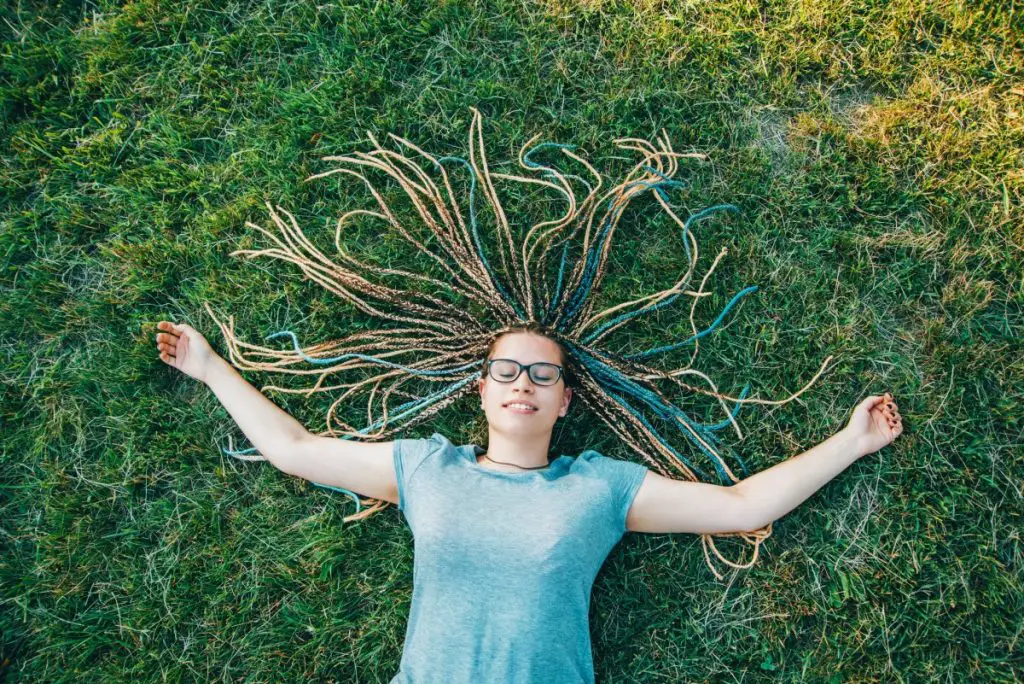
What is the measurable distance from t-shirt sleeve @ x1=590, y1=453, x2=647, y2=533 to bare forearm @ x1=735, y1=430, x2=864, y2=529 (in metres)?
0.48

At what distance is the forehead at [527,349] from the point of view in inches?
109

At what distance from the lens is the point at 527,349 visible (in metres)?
2.79

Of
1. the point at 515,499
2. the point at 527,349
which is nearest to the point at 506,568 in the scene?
the point at 515,499

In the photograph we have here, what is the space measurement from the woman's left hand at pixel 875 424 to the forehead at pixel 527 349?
1446 millimetres

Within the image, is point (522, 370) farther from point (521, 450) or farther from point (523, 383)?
point (521, 450)

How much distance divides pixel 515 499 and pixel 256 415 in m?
1.25

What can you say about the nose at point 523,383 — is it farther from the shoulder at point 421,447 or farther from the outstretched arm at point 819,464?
the outstretched arm at point 819,464

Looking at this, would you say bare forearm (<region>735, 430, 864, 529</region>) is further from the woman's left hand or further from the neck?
the neck

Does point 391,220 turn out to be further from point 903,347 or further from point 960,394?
point 960,394

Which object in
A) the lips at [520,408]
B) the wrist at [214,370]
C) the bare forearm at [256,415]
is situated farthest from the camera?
the wrist at [214,370]

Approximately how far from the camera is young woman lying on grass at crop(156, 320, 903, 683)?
2.63 m

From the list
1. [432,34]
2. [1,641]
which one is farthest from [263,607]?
[432,34]

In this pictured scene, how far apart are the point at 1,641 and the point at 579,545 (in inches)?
108

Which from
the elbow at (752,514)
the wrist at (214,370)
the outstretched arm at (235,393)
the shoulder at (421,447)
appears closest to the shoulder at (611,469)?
the elbow at (752,514)
